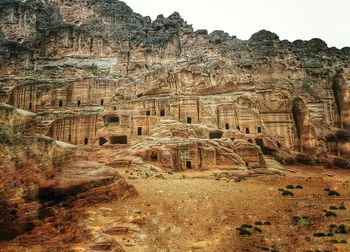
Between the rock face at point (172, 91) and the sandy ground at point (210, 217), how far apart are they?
13.5 ft

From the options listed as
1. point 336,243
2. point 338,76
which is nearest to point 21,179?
point 336,243

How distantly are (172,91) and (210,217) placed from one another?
119 feet

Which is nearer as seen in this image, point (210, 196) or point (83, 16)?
point (210, 196)

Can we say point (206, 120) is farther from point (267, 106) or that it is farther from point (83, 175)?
point (83, 175)

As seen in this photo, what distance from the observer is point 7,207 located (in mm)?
24203

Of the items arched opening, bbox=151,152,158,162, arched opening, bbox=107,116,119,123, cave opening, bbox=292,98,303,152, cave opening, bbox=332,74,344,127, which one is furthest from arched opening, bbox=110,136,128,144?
cave opening, bbox=332,74,344,127

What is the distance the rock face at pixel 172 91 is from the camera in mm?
50688

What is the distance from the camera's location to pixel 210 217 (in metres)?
31.4

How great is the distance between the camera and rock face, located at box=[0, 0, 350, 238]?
5069 centimetres

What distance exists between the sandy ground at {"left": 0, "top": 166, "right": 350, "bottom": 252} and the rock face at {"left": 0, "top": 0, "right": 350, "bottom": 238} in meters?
4.10

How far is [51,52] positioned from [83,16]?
80.2 feet

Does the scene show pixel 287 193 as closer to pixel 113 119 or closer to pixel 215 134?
pixel 215 134

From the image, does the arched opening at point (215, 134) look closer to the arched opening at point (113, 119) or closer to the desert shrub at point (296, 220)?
the arched opening at point (113, 119)

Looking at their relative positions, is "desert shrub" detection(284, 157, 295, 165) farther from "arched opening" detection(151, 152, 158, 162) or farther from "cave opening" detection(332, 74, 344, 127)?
"cave opening" detection(332, 74, 344, 127)
